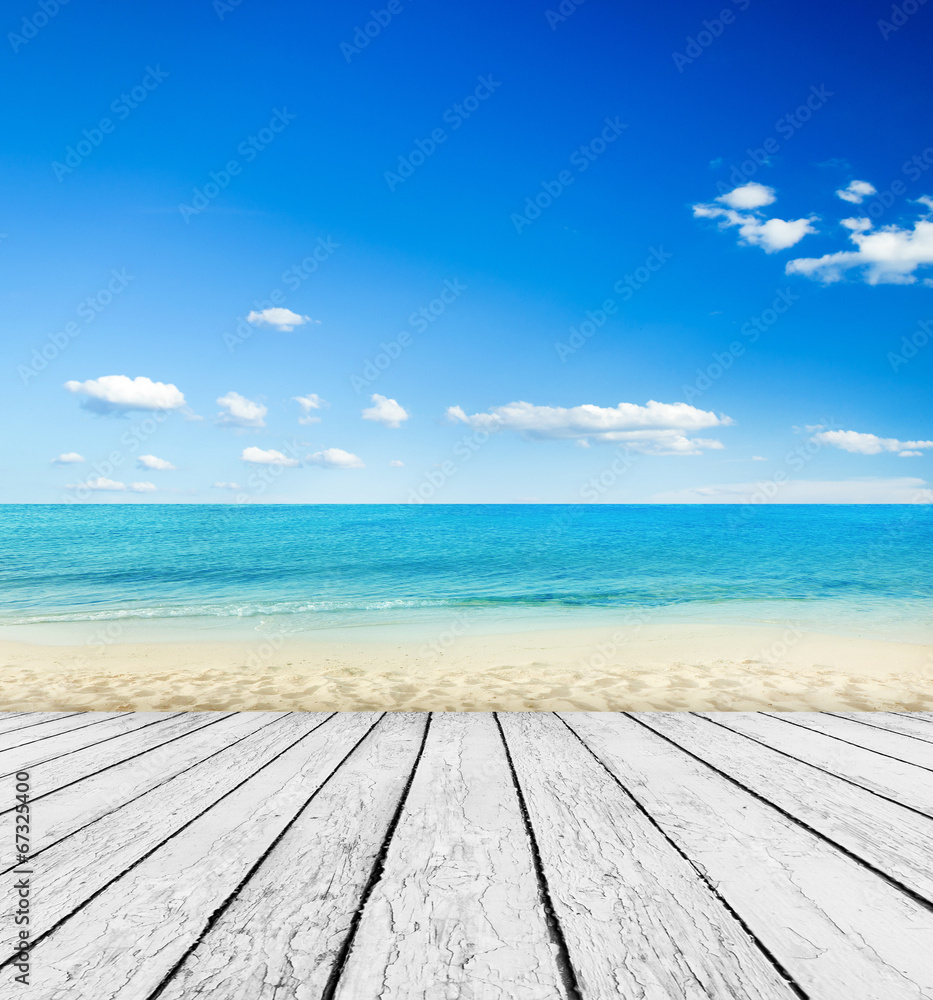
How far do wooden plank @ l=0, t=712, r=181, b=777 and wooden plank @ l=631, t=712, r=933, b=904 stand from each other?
254 centimetres

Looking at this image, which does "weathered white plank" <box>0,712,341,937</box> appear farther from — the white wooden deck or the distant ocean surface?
the distant ocean surface

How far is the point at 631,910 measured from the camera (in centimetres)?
125

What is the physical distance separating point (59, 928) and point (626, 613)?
1216 cm

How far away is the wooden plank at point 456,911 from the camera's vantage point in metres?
1.03

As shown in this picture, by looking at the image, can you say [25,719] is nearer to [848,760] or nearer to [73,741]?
[73,741]

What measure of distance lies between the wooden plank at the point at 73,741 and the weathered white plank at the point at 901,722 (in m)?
Result: 3.54

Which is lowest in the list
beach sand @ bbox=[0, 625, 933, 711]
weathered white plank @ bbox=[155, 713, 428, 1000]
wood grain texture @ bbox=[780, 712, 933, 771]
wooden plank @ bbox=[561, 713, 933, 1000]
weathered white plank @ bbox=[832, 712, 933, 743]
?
beach sand @ bbox=[0, 625, 933, 711]

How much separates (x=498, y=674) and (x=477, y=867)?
20.6 ft

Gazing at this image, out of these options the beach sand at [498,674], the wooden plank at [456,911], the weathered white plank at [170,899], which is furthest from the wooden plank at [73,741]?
the beach sand at [498,674]

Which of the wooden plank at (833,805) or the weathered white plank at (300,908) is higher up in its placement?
the weathered white plank at (300,908)

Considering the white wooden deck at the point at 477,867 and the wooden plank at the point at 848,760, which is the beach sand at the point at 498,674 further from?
the white wooden deck at the point at 477,867

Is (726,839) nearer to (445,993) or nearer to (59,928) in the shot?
(445,993)

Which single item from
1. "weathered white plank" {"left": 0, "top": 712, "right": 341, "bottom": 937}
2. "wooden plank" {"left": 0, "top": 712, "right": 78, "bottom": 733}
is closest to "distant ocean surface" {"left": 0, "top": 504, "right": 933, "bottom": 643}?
"wooden plank" {"left": 0, "top": 712, "right": 78, "bottom": 733}

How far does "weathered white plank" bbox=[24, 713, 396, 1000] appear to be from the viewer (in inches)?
41.6
